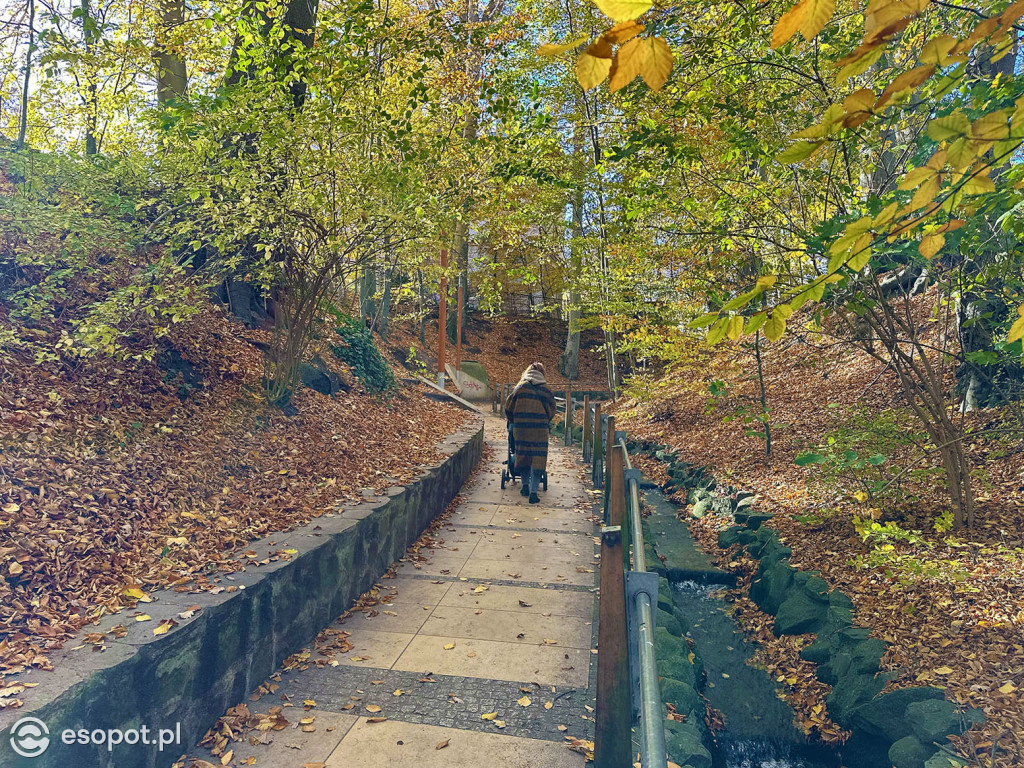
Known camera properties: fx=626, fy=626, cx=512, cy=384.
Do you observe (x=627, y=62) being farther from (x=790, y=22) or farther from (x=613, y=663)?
(x=613, y=663)

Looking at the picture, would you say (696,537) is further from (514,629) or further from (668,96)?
(668,96)

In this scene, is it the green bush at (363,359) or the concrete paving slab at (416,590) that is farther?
the green bush at (363,359)

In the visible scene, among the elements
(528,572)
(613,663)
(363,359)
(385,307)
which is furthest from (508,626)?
(385,307)

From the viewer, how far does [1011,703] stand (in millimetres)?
3455

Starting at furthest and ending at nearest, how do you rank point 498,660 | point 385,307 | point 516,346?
1. point 516,346
2. point 385,307
3. point 498,660

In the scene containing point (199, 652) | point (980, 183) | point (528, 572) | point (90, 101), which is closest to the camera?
point (980, 183)

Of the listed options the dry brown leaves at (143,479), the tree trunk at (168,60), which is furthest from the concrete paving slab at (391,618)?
the tree trunk at (168,60)

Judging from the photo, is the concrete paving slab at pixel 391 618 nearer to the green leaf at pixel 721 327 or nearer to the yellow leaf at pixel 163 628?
the yellow leaf at pixel 163 628

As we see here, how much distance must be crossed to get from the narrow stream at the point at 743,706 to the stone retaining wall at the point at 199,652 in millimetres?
2939

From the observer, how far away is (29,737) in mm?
2182

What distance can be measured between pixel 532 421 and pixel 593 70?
738 centimetres

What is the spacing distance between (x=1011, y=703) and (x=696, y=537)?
16.6 ft

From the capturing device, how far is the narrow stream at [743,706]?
13.7 ft

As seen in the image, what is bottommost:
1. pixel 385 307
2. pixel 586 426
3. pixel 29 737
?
pixel 29 737
